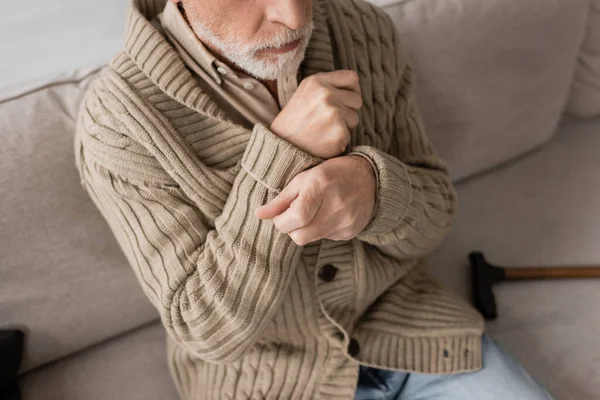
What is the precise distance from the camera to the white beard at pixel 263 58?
29.6 inches

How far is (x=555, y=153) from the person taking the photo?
1466mm

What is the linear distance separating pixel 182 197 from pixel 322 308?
289mm

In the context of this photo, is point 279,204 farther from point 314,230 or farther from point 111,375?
point 111,375

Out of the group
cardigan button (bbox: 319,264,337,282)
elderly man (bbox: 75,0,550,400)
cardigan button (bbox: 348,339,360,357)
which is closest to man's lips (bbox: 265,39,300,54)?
elderly man (bbox: 75,0,550,400)

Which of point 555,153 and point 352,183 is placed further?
point 555,153

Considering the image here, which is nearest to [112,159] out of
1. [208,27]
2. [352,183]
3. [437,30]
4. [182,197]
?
[182,197]

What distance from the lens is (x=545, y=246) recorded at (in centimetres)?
128

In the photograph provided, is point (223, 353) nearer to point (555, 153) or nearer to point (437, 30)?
point (437, 30)

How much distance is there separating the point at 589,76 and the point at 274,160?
→ 3.50 feet

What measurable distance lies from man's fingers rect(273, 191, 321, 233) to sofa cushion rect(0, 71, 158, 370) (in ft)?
1.54

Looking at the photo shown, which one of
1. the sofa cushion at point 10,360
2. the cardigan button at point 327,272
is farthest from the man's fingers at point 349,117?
the sofa cushion at point 10,360

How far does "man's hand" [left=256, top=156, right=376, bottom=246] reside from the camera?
692mm

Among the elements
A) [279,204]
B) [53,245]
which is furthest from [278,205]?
[53,245]

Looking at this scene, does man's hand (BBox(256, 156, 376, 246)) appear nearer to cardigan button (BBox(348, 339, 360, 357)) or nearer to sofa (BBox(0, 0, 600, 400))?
cardigan button (BBox(348, 339, 360, 357))
